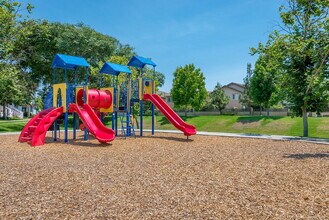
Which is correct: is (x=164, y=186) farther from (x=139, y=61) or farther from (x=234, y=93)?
(x=234, y=93)

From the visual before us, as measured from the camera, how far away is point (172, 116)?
17516 millimetres

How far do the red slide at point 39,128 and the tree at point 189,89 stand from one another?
30366 millimetres

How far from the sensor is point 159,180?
7.19 m

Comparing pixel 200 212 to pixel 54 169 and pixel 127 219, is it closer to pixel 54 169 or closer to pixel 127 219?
pixel 127 219

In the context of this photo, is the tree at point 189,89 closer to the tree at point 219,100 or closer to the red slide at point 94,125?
the tree at point 219,100

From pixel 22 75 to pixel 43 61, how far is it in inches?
98.9

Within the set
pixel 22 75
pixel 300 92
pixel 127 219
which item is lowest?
pixel 127 219

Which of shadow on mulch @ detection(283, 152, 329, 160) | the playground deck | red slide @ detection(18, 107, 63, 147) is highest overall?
red slide @ detection(18, 107, 63, 147)

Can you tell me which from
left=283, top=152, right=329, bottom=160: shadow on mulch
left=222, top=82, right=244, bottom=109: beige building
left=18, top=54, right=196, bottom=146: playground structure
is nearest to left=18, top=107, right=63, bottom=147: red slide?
left=18, top=54, right=196, bottom=146: playground structure

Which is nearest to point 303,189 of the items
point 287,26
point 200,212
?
point 200,212

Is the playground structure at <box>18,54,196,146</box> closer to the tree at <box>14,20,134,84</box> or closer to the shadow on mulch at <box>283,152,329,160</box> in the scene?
the shadow on mulch at <box>283,152,329,160</box>

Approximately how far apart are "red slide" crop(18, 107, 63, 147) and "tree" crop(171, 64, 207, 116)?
1196 inches

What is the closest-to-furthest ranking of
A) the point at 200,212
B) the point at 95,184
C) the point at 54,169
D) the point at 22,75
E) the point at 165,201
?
the point at 200,212 < the point at 165,201 < the point at 95,184 < the point at 54,169 < the point at 22,75

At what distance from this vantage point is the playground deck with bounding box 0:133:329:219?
197 inches
